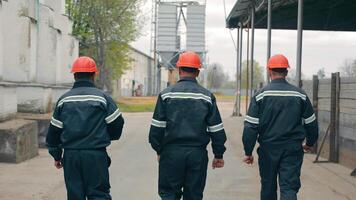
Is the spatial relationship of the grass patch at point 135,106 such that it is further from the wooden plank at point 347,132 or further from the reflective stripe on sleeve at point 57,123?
the reflective stripe on sleeve at point 57,123

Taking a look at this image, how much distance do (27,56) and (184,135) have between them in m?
11.8

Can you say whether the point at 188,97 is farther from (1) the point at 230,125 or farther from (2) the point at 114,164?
(1) the point at 230,125

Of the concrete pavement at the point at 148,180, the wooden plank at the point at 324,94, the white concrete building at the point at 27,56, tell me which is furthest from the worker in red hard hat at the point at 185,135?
the wooden plank at the point at 324,94

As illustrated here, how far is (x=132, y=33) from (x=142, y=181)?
34707 millimetres

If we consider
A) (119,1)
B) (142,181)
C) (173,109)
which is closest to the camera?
(173,109)

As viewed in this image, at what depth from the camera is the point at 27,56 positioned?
16.9m

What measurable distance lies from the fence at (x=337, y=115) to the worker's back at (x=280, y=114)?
550 centimetres

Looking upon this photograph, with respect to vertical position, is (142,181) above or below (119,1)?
below

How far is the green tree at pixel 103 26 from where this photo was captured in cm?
4053

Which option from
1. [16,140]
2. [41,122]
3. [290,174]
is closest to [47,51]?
[41,122]

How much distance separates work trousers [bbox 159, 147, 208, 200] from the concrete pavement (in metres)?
2.59

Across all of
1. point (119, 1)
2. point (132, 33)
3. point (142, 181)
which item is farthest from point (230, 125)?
point (132, 33)

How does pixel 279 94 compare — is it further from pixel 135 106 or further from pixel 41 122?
pixel 135 106

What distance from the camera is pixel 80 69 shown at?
6.29 meters
